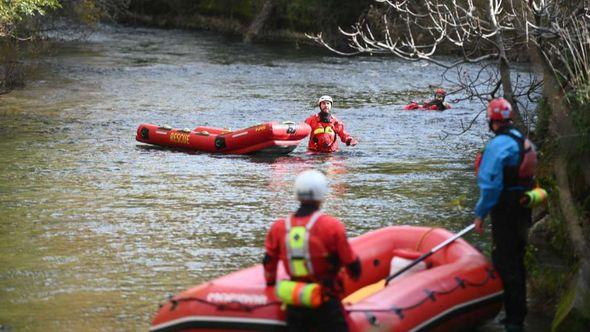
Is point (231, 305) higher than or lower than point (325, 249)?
lower

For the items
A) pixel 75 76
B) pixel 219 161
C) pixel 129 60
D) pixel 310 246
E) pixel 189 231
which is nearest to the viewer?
pixel 310 246

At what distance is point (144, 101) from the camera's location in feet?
89.4

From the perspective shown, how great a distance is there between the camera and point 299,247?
22.5 feet

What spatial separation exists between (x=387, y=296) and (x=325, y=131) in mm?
11115

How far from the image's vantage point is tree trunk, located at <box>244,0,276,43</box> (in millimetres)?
45900

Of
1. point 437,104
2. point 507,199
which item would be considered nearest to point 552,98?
point 507,199

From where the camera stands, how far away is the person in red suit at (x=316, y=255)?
686 centimetres

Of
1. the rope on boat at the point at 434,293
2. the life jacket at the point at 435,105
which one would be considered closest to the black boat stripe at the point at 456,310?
the rope on boat at the point at 434,293

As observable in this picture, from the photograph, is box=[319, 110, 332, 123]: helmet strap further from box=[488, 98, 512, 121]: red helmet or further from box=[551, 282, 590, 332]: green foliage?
box=[551, 282, 590, 332]: green foliage

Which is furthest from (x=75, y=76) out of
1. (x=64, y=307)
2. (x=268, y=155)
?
(x=64, y=307)

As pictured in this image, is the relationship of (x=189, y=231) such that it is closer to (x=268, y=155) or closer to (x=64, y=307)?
(x=64, y=307)

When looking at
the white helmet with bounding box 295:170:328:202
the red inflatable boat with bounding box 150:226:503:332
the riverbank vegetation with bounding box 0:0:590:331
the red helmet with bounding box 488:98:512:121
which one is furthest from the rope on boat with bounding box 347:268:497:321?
the red helmet with bounding box 488:98:512:121

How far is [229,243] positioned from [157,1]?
44630 mm

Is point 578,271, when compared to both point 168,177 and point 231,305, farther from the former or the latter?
point 168,177
